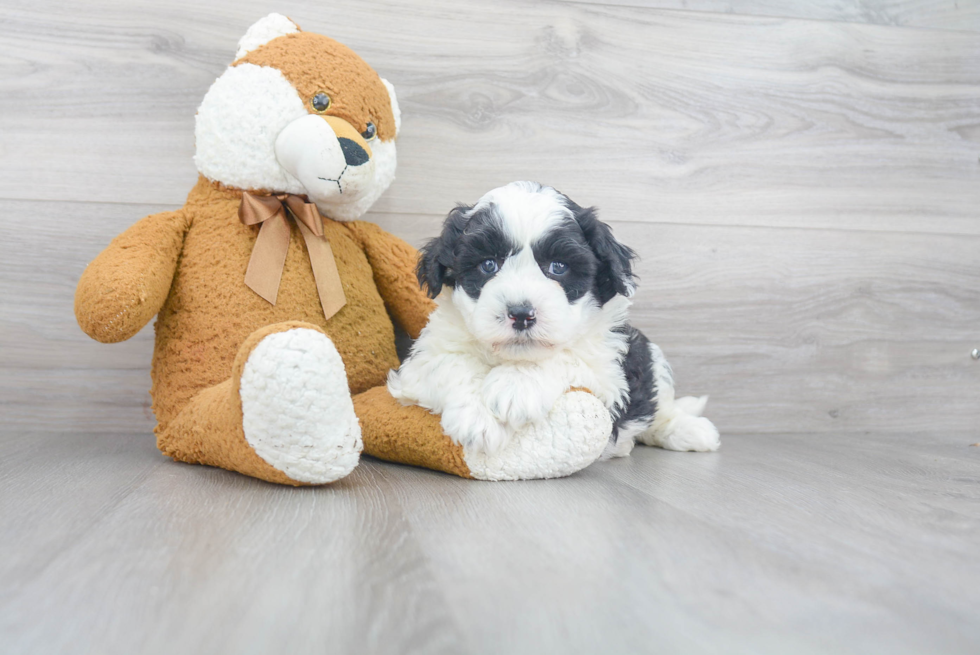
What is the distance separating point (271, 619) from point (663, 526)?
1.58ft

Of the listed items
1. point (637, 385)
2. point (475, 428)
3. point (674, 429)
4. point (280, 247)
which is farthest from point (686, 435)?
point (280, 247)

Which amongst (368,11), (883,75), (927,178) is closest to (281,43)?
(368,11)

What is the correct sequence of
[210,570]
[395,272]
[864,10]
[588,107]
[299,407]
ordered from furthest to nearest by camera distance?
1. [864,10]
2. [588,107]
3. [395,272]
4. [299,407]
5. [210,570]

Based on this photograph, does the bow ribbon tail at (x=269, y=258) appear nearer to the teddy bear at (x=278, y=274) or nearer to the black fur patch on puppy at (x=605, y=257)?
the teddy bear at (x=278, y=274)

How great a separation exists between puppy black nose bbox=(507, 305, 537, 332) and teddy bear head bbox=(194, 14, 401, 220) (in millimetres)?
397

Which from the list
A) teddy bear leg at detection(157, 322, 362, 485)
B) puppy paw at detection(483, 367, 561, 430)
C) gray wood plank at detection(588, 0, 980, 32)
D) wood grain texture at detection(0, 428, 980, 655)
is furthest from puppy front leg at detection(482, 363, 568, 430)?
gray wood plank at detection(588, 0, 980, 32)

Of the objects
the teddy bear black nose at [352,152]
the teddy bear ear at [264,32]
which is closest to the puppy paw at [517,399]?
the teddy bear black nose at [352,152]

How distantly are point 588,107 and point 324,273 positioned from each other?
725mm

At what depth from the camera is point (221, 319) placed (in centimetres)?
118

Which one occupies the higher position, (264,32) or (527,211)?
(264,32)

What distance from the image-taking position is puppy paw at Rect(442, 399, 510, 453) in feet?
3.41

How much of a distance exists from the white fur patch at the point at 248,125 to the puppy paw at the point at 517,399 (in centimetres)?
49

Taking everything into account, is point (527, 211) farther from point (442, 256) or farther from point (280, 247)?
point (280, 247)

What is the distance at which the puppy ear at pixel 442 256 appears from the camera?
1102 millimetres
